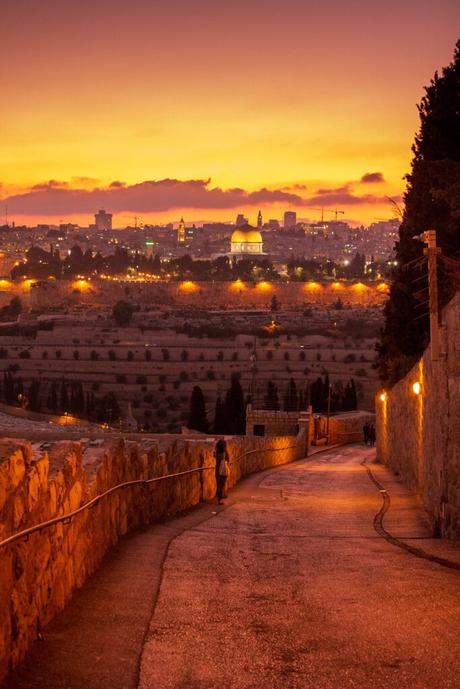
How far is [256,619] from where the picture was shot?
5734 millimetres

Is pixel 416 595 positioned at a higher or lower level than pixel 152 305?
lower

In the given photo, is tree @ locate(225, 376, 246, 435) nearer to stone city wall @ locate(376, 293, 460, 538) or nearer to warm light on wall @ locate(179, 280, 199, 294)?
stone city wall @ locate(376, 293, 460, 538)

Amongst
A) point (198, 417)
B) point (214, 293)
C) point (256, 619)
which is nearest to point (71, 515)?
point (256, 619)

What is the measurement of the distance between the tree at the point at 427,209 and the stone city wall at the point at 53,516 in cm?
1185

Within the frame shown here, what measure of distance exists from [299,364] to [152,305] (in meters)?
60.6

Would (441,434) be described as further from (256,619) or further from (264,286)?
(264,286)

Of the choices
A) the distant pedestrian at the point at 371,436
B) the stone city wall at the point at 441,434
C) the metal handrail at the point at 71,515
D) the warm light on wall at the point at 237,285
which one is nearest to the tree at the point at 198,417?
the distant pedestrian at the point at 371,436

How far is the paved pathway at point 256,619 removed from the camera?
4691 mm

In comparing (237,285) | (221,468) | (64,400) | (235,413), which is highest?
(237,285)

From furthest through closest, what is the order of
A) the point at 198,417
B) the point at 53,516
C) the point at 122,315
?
the point at 122,315 < the point at 198,417 < the point at 53,516

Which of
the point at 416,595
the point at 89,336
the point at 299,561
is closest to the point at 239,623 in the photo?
the point at 416,595

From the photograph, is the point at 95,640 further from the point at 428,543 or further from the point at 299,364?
the point at 299,364

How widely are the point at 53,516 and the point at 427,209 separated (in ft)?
62.9

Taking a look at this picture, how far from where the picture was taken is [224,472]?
1501 cm
